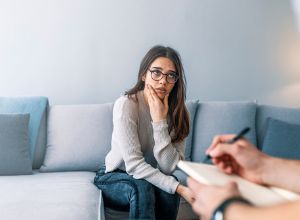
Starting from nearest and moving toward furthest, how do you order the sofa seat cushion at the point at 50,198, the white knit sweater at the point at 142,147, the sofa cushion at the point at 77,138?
the sofa seat cushion at the point at 50,198 → the white knit sweater at the point at 142,147 → the sofa cushion at the point at 77,138

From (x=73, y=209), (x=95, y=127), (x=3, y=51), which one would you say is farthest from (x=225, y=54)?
(x=73, y=209)

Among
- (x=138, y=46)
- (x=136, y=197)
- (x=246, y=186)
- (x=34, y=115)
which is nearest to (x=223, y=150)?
(x=246, y=186)

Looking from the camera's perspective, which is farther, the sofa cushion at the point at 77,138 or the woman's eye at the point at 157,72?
the sofa cushion at the point at 77,138

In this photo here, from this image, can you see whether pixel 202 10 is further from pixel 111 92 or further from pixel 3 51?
pixel 3 51

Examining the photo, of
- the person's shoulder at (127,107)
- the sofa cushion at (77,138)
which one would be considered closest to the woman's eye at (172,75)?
the person's shoulder at (127,107)

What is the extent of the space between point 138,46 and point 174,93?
0.97m

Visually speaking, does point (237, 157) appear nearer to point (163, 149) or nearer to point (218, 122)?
point (163, 149)

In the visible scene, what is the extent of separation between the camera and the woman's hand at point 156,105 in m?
1.81

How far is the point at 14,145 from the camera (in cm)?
219

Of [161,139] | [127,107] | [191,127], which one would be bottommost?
[191,127]

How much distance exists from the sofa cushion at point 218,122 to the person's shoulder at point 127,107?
826 mm

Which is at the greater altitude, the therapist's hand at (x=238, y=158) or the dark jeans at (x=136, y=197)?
the therapist's hand at (x=238, y=158)

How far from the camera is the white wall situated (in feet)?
8.93

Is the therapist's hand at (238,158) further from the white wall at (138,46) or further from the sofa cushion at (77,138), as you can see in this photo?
the white wall at (138,46)
